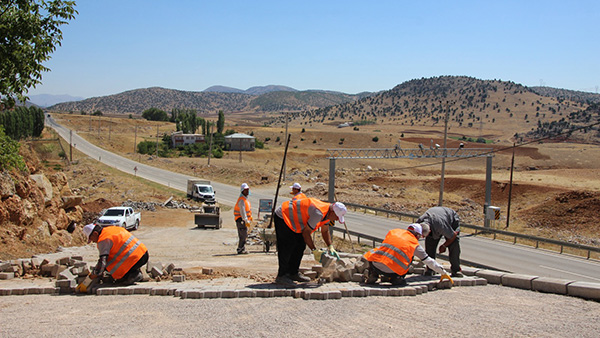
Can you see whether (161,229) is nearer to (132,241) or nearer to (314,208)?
(132,241)

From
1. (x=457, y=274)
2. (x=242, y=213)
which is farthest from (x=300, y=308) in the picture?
(x=242, y=213)

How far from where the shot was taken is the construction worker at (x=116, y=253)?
10.5 meters

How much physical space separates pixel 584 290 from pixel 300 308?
5.44 m

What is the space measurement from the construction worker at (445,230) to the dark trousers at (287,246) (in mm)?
2557

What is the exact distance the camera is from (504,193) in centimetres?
5359

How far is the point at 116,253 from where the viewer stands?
10.6 m

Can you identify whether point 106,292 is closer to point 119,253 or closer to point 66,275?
point 119,253

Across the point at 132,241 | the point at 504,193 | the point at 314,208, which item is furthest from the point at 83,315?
the point at 504,193

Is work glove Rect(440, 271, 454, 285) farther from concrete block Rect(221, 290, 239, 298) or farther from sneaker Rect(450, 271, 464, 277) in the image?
concrete block Rect(221, 290, 239, 298)

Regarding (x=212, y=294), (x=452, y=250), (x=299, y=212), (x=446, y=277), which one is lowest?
(x=212, y=294)

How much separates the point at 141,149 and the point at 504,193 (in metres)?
67.6

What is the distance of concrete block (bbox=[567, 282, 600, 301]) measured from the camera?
386 inches

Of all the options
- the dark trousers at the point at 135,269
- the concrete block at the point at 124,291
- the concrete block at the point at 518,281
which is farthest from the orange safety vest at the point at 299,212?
the concrete block at the point at 518,281

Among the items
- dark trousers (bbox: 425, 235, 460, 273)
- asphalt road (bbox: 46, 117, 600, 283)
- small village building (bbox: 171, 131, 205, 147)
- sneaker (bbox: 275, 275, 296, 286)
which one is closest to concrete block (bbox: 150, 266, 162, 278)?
sneaker (bbox: 275, 275, 296, 286)
